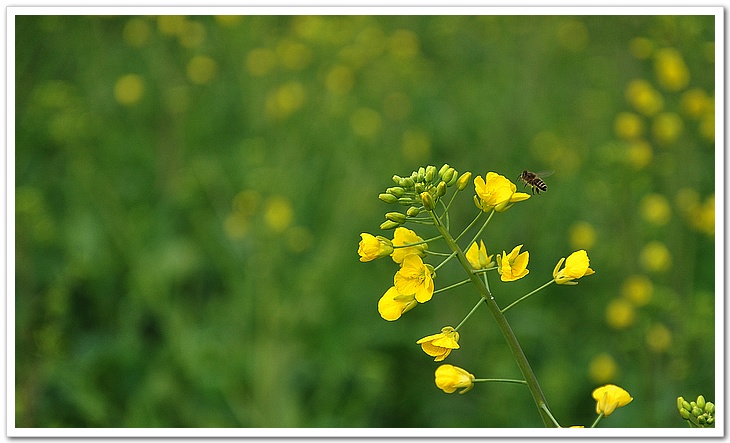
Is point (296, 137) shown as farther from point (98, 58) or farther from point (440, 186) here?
point (440, 186)

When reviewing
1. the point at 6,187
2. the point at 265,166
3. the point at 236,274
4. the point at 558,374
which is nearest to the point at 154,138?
the point at 265,166

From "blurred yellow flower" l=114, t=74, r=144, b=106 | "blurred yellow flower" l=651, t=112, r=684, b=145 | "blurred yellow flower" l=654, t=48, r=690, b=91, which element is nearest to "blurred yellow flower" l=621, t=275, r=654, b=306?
"blurred yellow flower" l=651, t=112, r=684, b=145

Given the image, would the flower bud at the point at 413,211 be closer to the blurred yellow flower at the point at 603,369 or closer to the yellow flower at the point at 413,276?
the yellow flower at the point at 413,276

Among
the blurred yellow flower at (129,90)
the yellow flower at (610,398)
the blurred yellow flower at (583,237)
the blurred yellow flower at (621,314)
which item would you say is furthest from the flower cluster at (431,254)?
the blurred yellow flower at (129,90)

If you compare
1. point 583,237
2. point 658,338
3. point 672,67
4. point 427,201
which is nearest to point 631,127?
point 672,67

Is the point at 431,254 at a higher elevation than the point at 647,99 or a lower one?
lower

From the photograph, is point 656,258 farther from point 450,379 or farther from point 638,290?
point 450,379

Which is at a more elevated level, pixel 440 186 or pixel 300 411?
→ pixel 440 186

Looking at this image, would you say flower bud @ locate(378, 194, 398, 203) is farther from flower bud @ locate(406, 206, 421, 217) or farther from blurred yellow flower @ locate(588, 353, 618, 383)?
blurred yellow flower @ locate(588, 353, 618, 383)

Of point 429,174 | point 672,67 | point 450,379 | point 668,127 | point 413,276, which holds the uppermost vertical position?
point 672,67
